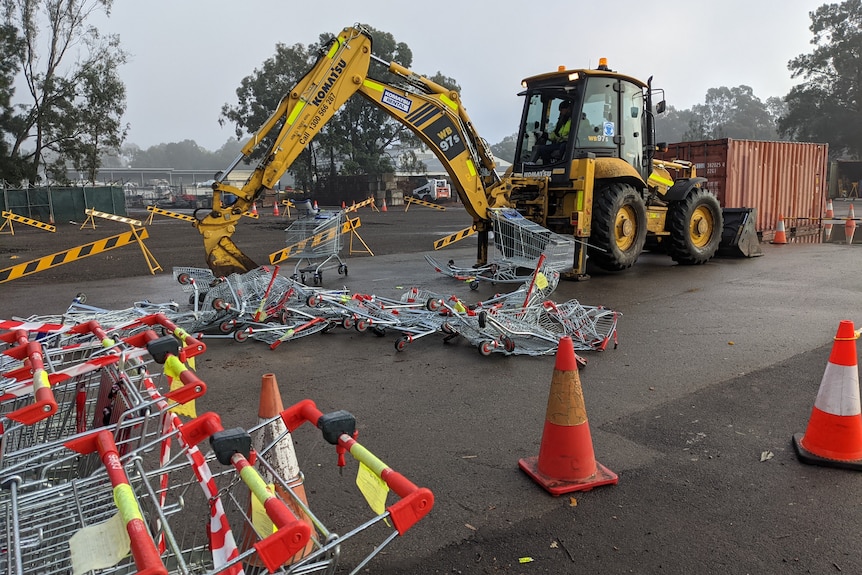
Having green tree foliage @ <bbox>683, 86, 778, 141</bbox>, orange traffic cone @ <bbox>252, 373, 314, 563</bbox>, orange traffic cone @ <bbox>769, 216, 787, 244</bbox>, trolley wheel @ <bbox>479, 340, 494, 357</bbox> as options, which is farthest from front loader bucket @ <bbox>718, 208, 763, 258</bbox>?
green tree foliage @ <bbox>683, 86, 778, 141</bbox>

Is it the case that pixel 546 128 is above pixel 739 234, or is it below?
above

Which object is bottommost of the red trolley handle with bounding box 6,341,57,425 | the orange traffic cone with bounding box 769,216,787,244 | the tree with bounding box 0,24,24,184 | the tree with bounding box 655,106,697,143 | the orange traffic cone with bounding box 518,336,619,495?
the orange traffic cone with bounding box 518,336,619,495

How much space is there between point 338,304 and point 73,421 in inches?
167

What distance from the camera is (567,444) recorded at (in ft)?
12.1

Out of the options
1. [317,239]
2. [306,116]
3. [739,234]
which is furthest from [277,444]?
[739,234]

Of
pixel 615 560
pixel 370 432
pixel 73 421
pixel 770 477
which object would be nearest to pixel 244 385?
pixel 370 432

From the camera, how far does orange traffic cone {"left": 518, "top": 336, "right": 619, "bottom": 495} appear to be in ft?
12.0

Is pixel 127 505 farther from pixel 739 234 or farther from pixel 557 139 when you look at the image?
pixel 739 234

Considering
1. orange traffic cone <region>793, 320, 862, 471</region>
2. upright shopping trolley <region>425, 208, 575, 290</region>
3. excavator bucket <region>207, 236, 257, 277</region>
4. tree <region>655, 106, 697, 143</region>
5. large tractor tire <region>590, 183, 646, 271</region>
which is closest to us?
orange traffic cone <region>793, 320, 862, 471</region>

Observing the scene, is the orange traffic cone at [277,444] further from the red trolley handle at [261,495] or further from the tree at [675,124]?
the tree at [675,124]

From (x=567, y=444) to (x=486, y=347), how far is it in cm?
254

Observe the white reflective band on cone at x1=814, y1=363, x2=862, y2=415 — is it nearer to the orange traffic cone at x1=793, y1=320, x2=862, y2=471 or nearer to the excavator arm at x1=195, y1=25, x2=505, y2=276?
the orange traffic cone at x1=793, y1=320, x2=862, y2=471

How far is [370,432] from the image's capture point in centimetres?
444

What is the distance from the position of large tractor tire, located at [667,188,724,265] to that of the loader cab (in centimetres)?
132
